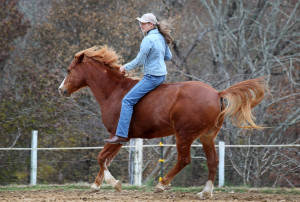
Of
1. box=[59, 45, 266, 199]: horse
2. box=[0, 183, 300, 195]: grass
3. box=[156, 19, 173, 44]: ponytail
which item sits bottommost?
box=[0, 183, 300, 195]: grass

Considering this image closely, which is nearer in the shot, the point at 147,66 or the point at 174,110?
the point at 174,110

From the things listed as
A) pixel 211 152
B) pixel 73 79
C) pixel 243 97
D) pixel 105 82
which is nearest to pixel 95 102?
pixel 73 79

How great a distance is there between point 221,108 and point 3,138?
26.6ft

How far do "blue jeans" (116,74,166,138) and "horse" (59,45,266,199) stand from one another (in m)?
0.10

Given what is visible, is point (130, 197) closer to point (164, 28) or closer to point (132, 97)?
point (132, 97)

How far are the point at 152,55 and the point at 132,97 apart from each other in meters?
0.69

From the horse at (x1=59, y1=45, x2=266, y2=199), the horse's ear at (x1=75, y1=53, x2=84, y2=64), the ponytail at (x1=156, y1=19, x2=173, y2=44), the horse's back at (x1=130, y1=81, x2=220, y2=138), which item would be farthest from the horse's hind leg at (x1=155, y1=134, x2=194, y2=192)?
the horse's ear at (x1=75, y1=53, x2=84, y2=64)

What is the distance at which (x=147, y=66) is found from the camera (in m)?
6.49

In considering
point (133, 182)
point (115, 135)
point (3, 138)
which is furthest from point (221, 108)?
point (3, 138)

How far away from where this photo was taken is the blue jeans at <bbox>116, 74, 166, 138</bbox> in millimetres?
6320

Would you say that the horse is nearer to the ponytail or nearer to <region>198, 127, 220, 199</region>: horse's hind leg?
<region>198, 127, 220, 199</region>: horse's hind leg

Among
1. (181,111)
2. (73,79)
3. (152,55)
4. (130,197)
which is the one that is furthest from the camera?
(73,79)

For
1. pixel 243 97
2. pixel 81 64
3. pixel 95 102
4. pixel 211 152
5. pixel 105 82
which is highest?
pixel 81 64

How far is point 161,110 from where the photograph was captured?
629cm
